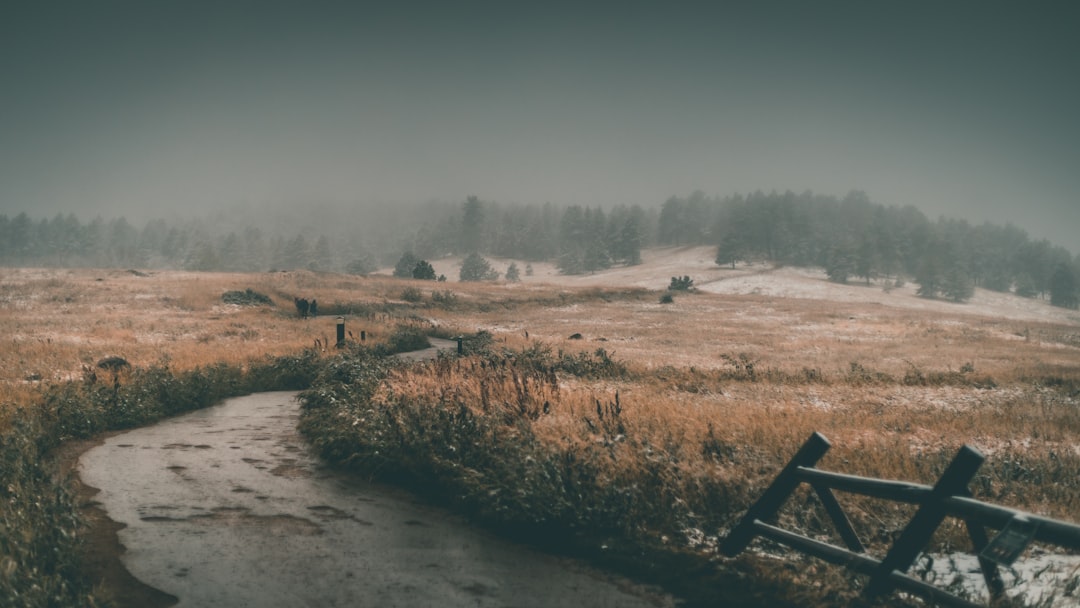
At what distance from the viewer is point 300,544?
7.12m

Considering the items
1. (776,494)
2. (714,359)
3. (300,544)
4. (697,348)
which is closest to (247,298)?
(697,348)

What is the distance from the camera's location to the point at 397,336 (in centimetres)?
2989

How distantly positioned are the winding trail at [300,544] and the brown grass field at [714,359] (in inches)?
82.6

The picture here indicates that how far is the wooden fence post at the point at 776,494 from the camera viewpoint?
17.7ft

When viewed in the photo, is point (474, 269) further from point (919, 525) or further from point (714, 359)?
point (919, 525)

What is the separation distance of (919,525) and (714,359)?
24046 mm

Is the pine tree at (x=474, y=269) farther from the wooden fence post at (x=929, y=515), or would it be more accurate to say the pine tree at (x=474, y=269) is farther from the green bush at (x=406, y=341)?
the wooden fence post at (x=929, y=515)

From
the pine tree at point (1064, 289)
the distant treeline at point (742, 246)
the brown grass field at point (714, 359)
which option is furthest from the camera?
the distant treeline at point (742, 246)

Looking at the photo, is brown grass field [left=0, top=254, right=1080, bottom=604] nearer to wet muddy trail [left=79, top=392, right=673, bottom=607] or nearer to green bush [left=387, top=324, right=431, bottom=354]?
green bush [left=387, top=324, right=431, bottom=354]

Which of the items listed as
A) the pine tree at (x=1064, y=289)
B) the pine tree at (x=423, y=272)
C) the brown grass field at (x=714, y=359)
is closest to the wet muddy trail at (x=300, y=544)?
the brown grass field at (x=714, y=359)

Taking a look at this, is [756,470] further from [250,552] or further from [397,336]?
[397,336]

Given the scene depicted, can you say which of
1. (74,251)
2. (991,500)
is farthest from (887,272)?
(74,251)

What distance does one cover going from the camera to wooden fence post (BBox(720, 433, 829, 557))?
5406mm

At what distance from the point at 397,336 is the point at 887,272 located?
5193 inches
